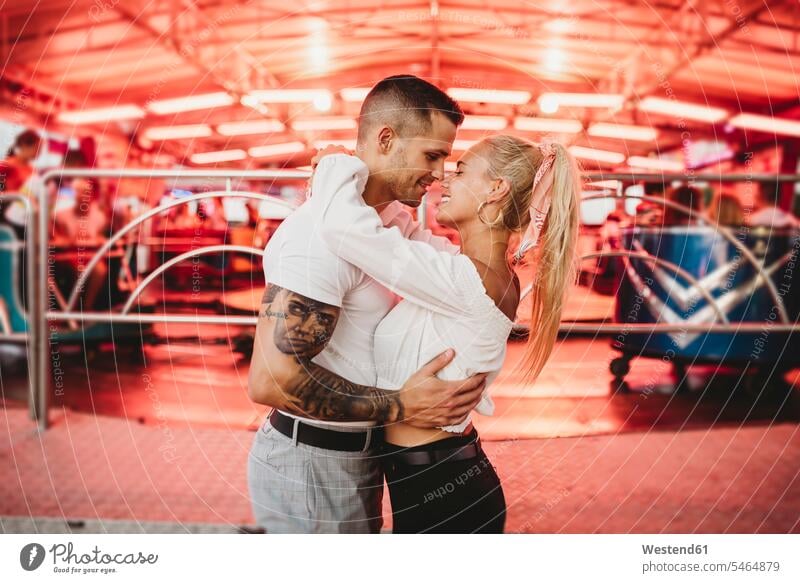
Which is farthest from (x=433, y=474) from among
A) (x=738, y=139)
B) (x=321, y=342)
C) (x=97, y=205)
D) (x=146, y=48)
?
(x=738, y=139)

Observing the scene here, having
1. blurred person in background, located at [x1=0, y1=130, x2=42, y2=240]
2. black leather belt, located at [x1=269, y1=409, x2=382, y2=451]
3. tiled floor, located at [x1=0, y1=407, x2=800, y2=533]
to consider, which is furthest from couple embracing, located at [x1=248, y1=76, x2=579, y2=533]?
blurred person in background, located at [x1=0, y1=130, x2=42, y2=240]

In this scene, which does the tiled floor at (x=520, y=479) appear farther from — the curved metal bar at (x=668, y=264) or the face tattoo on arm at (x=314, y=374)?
the face tattoo on arm at (x=314, y=374)

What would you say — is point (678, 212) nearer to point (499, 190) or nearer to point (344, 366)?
point (499, 190)

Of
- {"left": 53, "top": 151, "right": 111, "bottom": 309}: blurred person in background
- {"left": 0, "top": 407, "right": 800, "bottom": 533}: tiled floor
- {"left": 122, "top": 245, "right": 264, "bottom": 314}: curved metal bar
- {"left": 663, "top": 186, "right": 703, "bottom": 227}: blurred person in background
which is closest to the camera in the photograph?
{"left": 122, "top": 245, "right": 264, "bottom": 314}: curved metal bar

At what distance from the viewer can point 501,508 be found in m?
1.11

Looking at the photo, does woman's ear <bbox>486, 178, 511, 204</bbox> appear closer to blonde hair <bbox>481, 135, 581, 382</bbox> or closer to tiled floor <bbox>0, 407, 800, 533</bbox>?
blonde hair <bbox>481, 135, 581, 382</bbox>

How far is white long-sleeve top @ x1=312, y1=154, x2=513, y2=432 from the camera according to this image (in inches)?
36.1

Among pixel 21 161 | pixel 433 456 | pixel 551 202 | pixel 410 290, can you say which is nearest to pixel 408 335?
pixel 410 290

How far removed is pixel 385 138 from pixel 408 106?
0.06m

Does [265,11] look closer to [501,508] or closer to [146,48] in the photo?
[146,48]

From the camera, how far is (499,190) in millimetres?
1028
